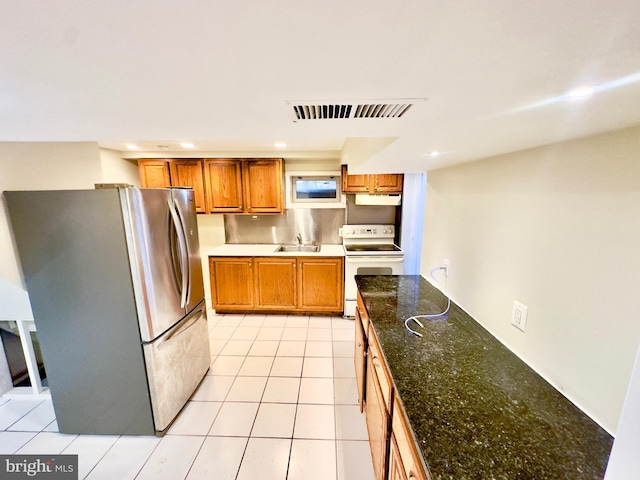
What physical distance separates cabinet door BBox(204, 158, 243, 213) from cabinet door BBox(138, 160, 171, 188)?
0.52 m

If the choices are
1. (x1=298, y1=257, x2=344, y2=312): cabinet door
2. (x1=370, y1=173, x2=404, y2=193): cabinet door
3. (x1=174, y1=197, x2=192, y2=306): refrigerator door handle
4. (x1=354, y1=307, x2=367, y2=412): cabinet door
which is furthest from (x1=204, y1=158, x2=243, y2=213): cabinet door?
(x1=354, y1=307, x2=367, y2=412): cabinet door

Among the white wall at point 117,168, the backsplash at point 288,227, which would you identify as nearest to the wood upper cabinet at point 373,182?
the backsplash at point 288,227

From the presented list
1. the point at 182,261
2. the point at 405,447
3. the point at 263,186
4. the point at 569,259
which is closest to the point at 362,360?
the point at 405,447

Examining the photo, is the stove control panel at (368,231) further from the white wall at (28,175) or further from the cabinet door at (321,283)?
the white wall at (28,175)

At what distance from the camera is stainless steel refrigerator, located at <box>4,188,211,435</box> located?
5.04 feet

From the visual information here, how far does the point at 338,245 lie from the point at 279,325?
139cm

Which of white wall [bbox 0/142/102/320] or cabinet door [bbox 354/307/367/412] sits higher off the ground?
white wall [bbox 0/142/102/320]

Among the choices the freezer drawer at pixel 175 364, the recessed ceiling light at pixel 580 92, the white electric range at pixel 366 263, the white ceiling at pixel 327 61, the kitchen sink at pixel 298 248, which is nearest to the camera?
the white ceiling at pixel 327 61

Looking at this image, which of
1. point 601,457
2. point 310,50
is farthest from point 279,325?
point 310,50

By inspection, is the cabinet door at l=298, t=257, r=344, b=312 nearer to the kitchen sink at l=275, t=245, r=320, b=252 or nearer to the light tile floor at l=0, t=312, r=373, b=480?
the kitchen sink at l=275, t=245, r=320, b=252

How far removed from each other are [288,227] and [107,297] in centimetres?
243

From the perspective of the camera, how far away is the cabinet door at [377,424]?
3.83ft

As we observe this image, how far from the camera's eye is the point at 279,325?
3.26 m

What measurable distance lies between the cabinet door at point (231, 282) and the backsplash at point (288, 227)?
1.85 feet
